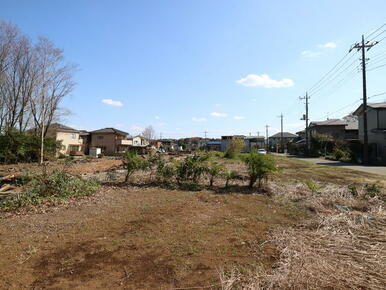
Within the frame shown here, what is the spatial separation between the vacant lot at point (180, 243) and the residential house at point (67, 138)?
31.5 m

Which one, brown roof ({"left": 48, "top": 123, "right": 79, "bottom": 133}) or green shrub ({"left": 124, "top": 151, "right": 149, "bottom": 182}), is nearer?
green shrub ({"left": 124, "top": 151, "right": 149, "bottom": 182})

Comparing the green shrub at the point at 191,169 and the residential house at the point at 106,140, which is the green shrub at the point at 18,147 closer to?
the green shrub at the point at 191,169

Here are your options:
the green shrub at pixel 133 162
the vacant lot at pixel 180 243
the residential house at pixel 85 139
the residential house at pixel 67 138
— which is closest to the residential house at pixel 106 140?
the residential house at pixel 85 139

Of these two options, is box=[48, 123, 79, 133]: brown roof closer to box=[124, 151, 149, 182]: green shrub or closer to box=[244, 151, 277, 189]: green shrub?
box=[124, 151, 149, 182]: green shrub

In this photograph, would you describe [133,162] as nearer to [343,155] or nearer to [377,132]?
[377,132]

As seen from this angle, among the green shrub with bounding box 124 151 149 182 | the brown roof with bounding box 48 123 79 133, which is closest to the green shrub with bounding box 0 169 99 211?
the green shrub with bounding box 124 151 149 182

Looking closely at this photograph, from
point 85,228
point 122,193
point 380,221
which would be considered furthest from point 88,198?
point 380,221

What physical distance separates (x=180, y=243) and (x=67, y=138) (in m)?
37.9

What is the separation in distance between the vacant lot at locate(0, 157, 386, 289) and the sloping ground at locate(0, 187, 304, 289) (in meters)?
0.01

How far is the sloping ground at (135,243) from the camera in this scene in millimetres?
2604

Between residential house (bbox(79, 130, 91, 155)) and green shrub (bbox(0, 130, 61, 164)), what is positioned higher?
residential house (bbox(79, 130, 91, 155))

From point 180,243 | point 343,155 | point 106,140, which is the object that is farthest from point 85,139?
point 180,243

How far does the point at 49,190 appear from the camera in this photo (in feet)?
21.1

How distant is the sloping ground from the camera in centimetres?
260
